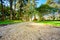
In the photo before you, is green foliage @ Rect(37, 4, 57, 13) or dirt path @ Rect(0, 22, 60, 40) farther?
green foliage @ Rect(37, 4, 57, 13)

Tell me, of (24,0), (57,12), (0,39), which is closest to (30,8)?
(24,0)

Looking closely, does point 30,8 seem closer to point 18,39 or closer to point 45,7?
point 45,7

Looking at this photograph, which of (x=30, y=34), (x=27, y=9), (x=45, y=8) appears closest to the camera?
(x=30, y=34)

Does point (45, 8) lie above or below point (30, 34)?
above

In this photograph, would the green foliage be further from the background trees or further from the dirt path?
the dirt path

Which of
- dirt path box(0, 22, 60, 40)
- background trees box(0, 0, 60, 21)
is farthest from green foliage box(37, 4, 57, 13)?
dirt path box(0, 22, 60, 40)

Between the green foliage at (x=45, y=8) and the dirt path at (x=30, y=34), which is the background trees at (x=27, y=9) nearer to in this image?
the green foliage at (x=45, y=8)

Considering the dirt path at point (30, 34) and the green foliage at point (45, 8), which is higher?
the green foliage at point (45, 8)

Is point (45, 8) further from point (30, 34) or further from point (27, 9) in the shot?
point (30, 34)

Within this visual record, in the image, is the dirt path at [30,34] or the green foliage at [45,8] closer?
→ the dirt path at [30,34]

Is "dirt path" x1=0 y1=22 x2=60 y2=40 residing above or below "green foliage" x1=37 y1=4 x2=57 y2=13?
below

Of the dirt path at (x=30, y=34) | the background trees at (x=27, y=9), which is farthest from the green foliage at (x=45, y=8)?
the dirt path at (x=30, y=34)

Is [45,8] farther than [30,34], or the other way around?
[45,8]

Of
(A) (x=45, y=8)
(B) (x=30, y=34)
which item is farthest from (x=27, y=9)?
(B) (x=30, y=34)
